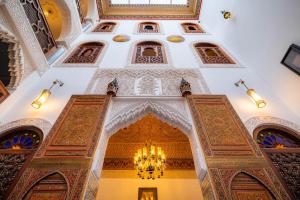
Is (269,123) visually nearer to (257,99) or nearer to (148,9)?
(257,99)

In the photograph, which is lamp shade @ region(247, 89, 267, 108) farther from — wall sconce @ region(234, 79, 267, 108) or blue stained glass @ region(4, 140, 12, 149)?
blue stained glass @ region(4, 140, 12, 149)

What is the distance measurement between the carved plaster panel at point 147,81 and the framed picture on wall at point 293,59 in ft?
3.38

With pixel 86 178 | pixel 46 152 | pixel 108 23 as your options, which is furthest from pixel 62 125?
pixel 108 23

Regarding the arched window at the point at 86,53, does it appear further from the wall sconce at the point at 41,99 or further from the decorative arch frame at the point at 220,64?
the decorative arch frame at the point at 220,64

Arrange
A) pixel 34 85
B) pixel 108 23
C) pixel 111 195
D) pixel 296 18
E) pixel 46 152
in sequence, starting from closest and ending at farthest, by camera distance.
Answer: pixel 46 152 → pixel 296 18 → pixel 34 85 → pixel 111 195 → pixel 108 23

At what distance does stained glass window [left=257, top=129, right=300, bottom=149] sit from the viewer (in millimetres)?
1953

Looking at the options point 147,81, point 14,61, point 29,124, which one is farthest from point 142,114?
point 14,61

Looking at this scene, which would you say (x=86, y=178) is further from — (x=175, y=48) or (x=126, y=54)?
(x=175, y=48)

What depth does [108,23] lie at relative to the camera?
550cm

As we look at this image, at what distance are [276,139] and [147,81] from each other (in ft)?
5.99

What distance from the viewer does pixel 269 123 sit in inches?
82.5

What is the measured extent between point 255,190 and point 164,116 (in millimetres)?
1187

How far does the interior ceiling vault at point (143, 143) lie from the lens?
3.66 metres

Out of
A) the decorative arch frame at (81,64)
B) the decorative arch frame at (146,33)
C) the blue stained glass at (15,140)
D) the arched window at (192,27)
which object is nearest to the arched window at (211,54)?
the arched window at (192,27)
